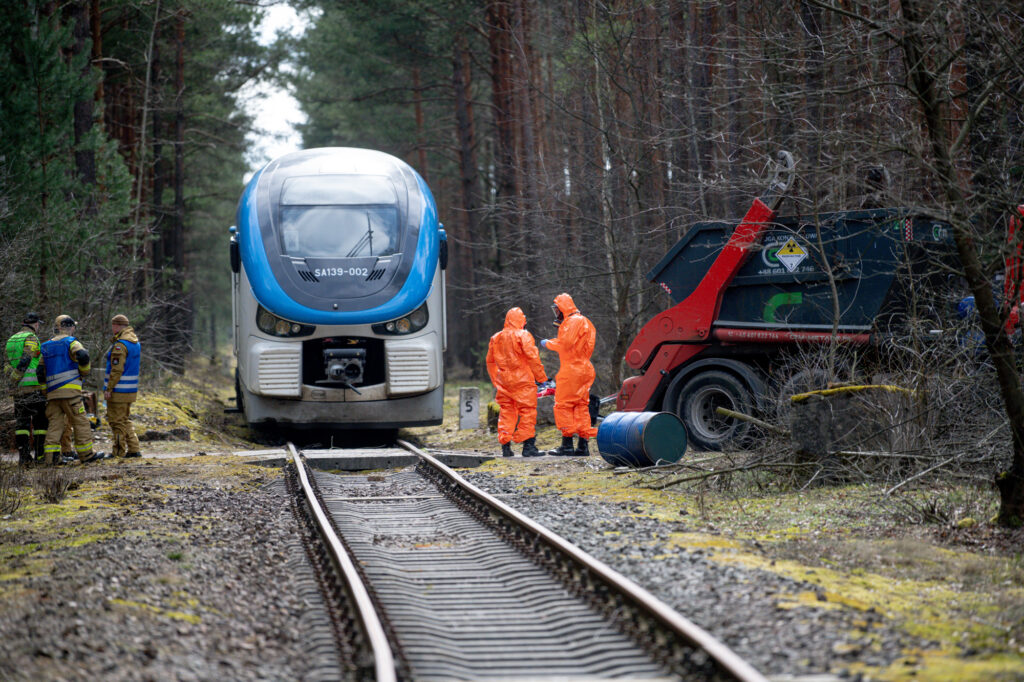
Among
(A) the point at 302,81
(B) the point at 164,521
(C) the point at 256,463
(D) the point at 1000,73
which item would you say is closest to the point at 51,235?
(C) the point at 256,463

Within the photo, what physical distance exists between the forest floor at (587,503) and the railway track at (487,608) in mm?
434

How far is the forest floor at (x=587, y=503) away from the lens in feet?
15.5

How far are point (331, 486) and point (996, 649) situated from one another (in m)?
6.76

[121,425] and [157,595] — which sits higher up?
[121,425]

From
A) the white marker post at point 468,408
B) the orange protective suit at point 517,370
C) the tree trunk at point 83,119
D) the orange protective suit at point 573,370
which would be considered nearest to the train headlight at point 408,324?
the orange protective suit at point 517,370

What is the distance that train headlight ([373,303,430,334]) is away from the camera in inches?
541

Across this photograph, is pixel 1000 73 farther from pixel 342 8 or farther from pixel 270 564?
pixel 342 8

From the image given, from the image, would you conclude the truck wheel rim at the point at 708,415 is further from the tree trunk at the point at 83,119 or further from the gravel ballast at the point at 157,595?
the tree trunk at the point at 83,119

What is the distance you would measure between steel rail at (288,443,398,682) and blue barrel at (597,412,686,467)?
3415 millimetres

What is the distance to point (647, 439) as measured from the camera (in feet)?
34.3

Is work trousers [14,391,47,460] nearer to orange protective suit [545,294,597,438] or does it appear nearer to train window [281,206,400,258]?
train window [281,206,400,258]

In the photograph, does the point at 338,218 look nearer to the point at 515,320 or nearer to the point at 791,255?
the point at 515,320

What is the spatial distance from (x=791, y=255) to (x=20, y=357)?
8286mm

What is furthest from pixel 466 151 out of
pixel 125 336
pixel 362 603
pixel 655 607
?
pixel 655 607
